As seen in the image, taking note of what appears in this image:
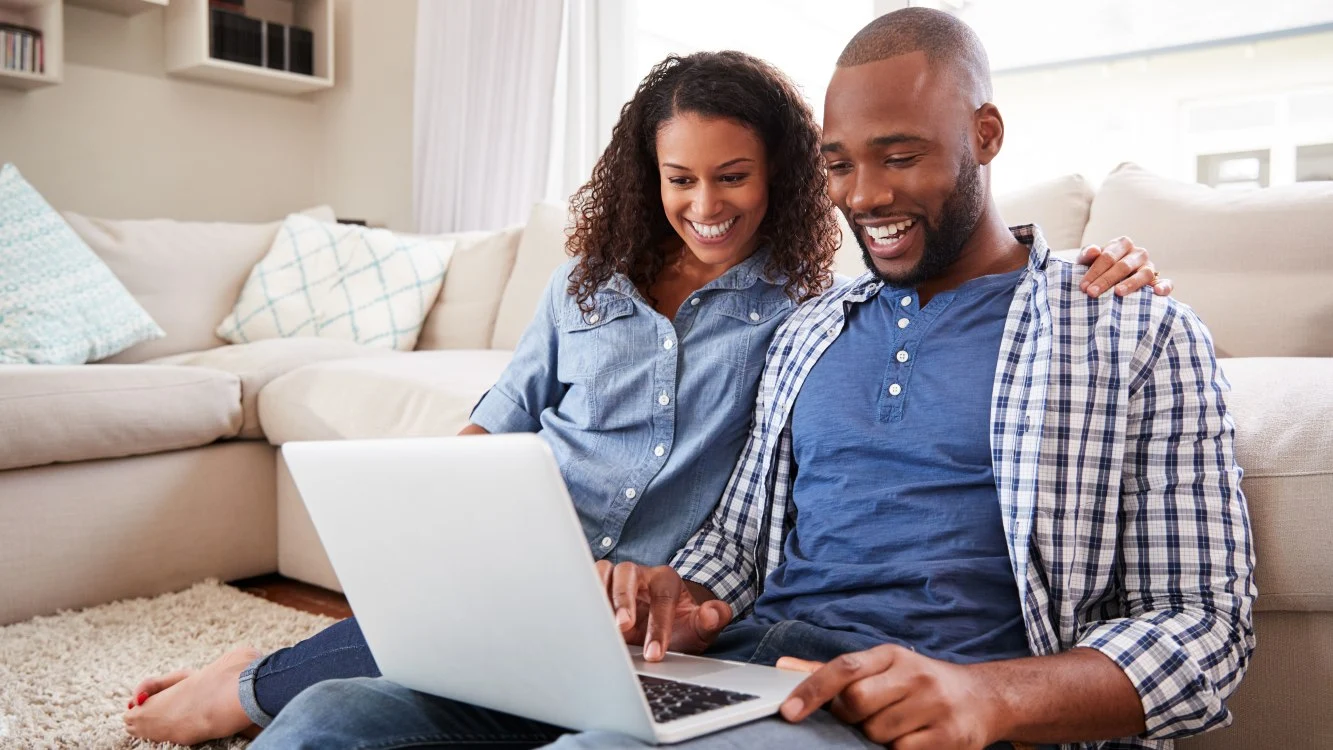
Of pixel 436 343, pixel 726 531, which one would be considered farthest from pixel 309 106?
pixel 726 531

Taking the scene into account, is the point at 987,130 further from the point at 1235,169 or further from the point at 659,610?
the point at 1235,169

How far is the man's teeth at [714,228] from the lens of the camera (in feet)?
4.28

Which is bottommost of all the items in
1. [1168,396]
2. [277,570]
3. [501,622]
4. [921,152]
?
[277,570]

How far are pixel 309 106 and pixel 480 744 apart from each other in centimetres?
396

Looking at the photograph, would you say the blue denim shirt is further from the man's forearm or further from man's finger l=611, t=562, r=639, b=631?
the man's forearm

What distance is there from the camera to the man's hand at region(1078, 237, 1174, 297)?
1003mm

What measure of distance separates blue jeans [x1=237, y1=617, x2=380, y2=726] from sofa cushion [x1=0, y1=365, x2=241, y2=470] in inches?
39.9

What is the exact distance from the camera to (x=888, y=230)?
1.13m

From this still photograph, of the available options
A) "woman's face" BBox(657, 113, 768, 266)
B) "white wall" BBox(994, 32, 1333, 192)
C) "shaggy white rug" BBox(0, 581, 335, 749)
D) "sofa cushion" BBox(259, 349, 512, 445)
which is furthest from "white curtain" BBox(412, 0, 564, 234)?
"woman's face" BBox(657, 113, 768, 266)

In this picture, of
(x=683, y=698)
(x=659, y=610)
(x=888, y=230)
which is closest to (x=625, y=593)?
(x=659, y=610)

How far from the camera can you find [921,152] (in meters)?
1.11

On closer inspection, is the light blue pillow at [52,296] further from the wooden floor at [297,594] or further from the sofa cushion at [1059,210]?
the sofa cushion at [1059,210]

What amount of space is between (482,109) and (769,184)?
2.46m

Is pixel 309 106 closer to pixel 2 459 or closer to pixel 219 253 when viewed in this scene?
pixel 219 253
